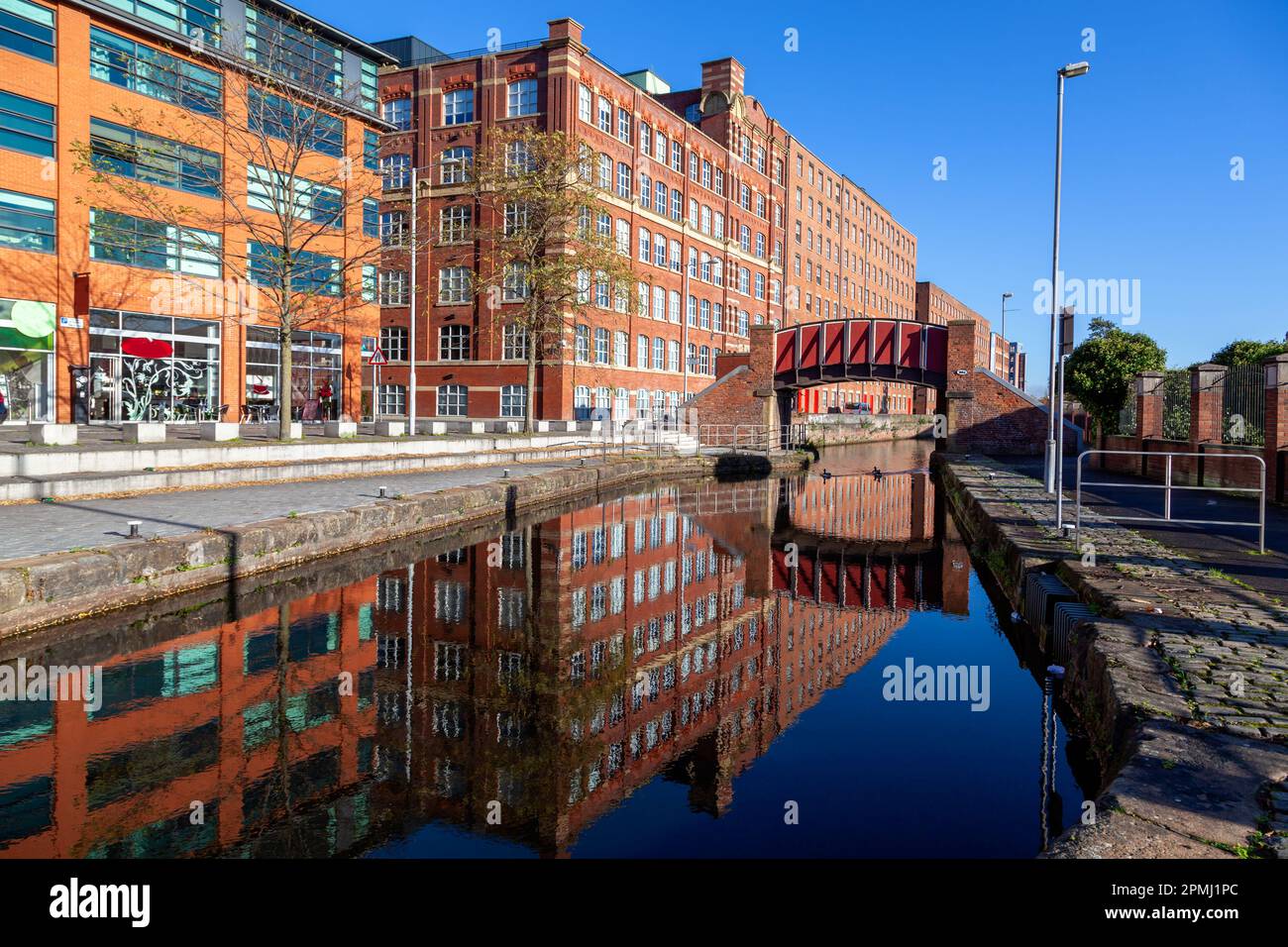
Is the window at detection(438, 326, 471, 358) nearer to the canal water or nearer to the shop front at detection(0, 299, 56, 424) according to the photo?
the shop front at detection(0, 299, 56, 424)

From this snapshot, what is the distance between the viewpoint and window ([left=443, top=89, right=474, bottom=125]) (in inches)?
1734

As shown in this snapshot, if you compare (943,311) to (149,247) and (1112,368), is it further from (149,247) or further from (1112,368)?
(149,247)

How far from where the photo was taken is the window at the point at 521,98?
137 feet

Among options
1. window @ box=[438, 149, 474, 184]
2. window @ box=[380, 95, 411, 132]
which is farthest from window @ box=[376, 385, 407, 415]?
window @ box=[380, 95, 411, 132]

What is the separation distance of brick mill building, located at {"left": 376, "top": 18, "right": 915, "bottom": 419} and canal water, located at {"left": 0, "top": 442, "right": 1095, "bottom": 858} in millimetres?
26329

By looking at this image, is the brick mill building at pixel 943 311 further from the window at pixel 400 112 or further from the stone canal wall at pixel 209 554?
the stone canal wall at pixel 209 554

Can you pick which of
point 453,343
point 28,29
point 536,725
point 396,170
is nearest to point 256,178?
point 28,29

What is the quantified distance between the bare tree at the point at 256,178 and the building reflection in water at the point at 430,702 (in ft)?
45.2

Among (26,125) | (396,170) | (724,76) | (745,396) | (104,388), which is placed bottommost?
(104,388)

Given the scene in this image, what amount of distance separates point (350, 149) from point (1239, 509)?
3147cm

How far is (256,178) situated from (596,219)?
58.3ft

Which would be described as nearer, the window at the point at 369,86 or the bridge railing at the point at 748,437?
the window at the point at 369,86

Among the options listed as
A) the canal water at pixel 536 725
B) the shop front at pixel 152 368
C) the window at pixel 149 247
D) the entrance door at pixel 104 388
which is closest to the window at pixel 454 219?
the window at pixel 149 247

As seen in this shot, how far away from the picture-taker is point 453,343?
146ft
